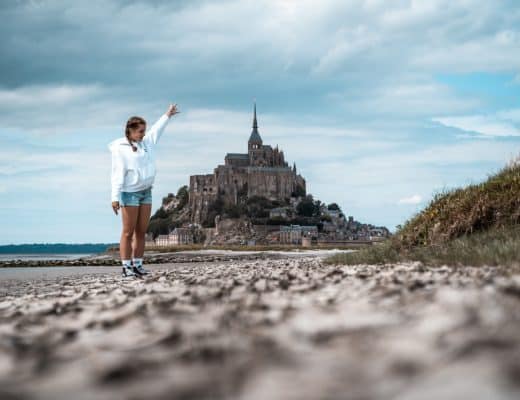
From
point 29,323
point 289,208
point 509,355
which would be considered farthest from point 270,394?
point 289,208

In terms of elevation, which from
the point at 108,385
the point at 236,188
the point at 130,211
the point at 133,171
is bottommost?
the point at 108,385

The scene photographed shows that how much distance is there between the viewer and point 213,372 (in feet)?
7.58

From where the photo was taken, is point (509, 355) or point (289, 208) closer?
point (509, 355)

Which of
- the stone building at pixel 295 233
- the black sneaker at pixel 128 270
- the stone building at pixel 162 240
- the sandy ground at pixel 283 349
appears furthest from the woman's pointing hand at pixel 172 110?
the stone building at pixel 162 240

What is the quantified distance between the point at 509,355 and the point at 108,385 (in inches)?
53.8

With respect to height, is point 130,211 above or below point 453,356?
above

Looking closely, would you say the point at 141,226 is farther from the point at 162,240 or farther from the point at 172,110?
the point at 162,240

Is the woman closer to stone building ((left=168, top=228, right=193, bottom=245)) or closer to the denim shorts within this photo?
the denim shorts

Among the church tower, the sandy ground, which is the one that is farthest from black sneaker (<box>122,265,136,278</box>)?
the church tower

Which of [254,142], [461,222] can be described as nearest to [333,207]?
[254,142]

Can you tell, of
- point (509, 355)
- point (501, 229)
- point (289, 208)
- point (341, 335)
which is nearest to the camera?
point (509, 355)

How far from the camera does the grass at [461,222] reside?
35.1 feet

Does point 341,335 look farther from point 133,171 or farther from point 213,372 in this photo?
point 133,171

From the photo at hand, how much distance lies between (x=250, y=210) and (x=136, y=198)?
398ft
